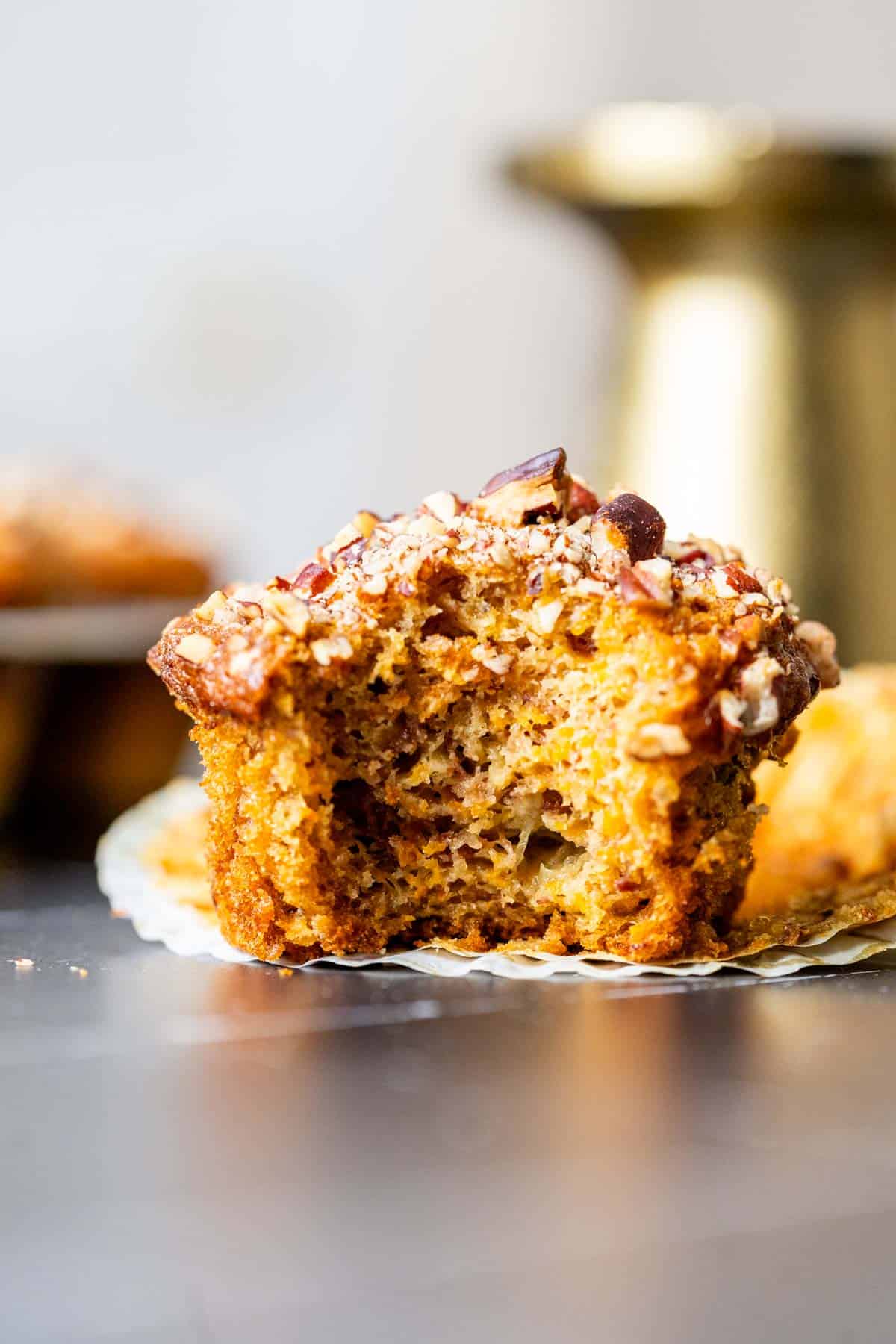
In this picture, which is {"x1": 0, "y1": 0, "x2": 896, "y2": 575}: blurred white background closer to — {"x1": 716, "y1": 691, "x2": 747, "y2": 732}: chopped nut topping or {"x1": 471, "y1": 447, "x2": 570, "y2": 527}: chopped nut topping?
{"x1": 471, "y1": 447, "x2": 570, "y2": 527}: chopped nut topping

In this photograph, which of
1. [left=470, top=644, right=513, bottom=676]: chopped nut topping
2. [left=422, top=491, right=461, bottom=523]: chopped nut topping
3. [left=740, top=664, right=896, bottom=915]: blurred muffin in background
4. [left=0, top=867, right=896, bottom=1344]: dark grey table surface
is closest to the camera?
[left=0, top=867, right=896, bottom=1344]: dark grey table surface

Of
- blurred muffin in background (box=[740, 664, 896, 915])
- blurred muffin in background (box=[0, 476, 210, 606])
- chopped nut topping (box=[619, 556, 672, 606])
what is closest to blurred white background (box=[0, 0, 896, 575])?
blurred muffin in background (box=[0, 476, 210, 606])

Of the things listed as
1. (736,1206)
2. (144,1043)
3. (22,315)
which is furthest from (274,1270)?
(22,315)

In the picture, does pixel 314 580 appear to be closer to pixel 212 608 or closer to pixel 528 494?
pixel 212 608

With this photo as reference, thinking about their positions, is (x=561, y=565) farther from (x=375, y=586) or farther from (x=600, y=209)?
(x=600, y=209)

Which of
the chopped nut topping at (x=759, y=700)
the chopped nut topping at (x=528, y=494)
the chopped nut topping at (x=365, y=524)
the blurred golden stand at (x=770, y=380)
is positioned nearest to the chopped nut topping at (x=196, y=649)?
the chopped nut topping at (x=365, y=524)

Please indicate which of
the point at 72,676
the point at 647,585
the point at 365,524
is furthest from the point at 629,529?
the point at 72,676

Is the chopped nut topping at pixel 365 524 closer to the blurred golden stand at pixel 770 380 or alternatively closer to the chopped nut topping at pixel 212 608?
the chopped nut topping at pixel 212 608
